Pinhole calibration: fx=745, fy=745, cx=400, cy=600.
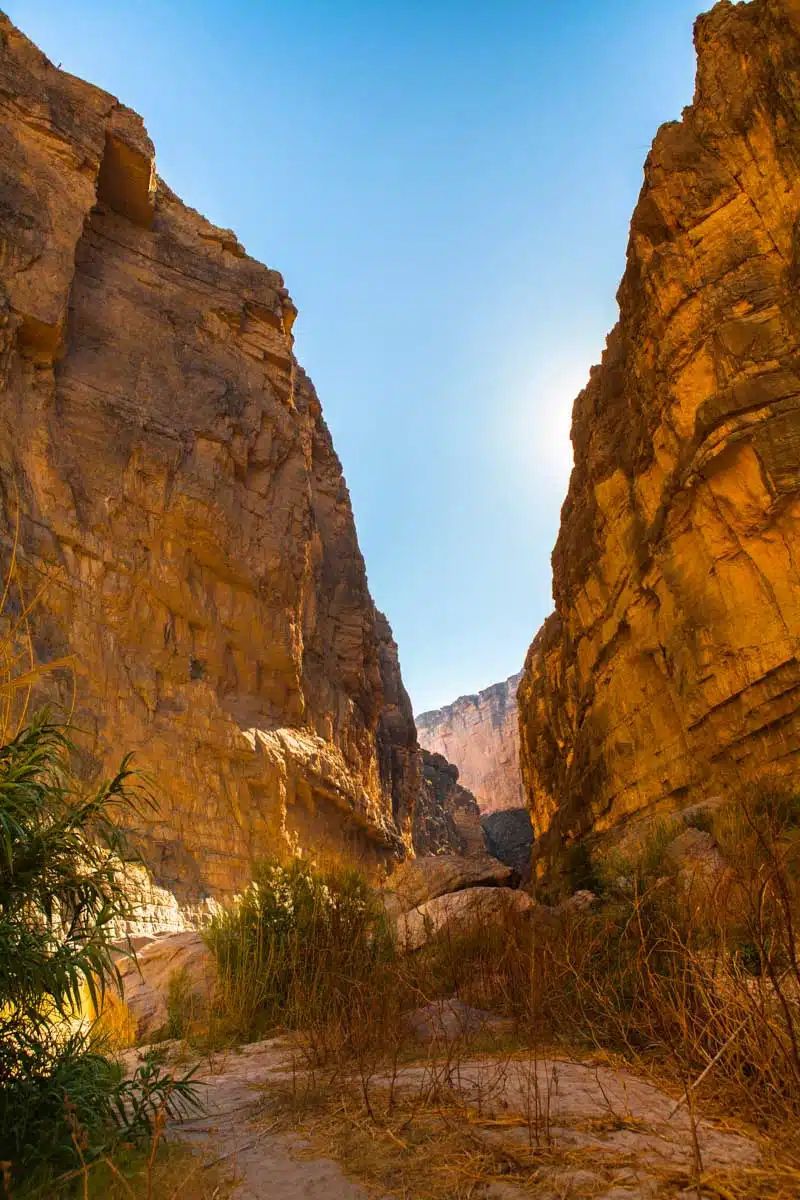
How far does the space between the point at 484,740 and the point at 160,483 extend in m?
93.0

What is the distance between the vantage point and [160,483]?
20016mm

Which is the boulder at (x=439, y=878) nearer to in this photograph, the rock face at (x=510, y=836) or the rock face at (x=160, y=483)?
the rock face at (x=160, y=483)

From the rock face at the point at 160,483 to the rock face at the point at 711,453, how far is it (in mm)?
9862

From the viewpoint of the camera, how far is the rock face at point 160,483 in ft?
56.3

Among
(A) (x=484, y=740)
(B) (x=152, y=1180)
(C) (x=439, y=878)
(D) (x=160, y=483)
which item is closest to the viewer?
(B) (x=152, y=1180)

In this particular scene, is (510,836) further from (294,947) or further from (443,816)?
(294,947)

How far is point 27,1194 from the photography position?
7.52ft

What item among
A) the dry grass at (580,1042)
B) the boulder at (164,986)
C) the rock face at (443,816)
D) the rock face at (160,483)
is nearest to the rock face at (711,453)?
the dry grass at (580,1042)

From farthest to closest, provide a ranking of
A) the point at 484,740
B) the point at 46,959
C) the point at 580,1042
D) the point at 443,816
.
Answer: the point at 484,740 → the point at 443,816 → the point at 580,1042 → the point at 46,959

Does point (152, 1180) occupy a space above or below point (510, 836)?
above

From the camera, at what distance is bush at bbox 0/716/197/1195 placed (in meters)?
2.51

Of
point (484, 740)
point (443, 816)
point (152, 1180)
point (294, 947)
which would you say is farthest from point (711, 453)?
point (484, 740)

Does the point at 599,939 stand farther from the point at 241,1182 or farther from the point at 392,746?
the point at 392,746

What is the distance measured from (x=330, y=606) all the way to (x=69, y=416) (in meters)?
16.8
